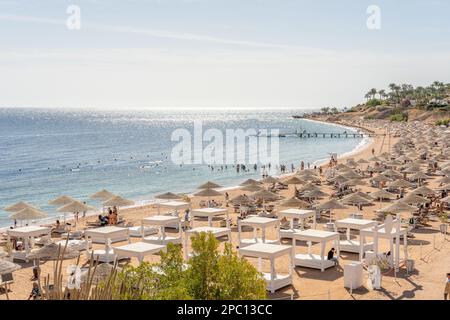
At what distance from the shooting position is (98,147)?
10238 cm

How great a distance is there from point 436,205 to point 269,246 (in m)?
15.9

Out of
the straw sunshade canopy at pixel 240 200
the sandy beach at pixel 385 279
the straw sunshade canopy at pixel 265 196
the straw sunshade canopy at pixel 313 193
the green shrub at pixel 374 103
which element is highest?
the green shrub at pixel 374 103

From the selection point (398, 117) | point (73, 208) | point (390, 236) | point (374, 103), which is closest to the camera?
point (390, 236)

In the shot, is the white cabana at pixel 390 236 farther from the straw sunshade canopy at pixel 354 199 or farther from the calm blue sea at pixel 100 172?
the calm blue sea at pixel 100 172

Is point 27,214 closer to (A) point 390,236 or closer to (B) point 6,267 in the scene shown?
(B) point 6,267

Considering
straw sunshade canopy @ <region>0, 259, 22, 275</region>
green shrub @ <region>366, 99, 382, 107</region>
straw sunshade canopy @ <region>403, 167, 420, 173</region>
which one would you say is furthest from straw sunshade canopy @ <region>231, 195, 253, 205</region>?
green shrub @ <region>366, 99, 382, 107</region>

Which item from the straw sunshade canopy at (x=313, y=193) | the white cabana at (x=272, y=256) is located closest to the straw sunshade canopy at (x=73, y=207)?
the straw sunshade canopy at (x=313, y=193)

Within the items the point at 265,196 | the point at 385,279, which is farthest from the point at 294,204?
the point at 385,279

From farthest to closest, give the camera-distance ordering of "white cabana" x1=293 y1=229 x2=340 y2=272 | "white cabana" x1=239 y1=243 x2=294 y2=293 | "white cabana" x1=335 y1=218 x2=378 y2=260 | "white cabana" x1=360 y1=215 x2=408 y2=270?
1. "white cabana" x1=335 y1=218 x2=378 y2=260
2. "white cabana" x1=293 y1=229 x2=340 y2=272
3. "white cabana" x1=360 y1=215 x2=408 y2=270
4. "white cabana" x1=239 y1=243 x2=294 y2=293

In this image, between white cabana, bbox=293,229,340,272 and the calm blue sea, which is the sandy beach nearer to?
white cabana, bbox=293,229,340,272

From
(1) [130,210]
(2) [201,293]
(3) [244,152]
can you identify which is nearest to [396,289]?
(2) [201,293]

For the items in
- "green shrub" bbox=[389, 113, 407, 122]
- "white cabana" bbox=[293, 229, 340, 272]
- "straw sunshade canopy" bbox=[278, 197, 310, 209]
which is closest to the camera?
"white cabana" bbox=[293, 229, 340, 272]

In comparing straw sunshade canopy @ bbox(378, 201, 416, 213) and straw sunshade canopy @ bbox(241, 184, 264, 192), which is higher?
straw sunshade canopy @ bbox(378, 201, 416, 213)
